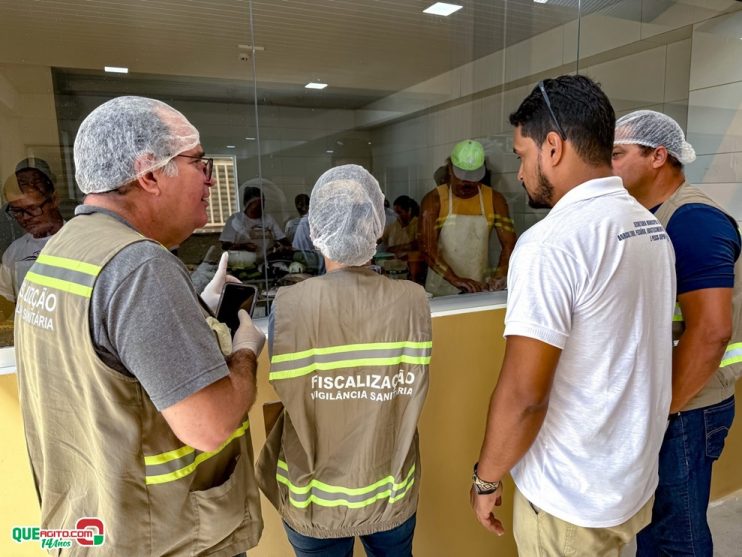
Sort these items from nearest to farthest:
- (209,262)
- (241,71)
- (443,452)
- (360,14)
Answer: (443,452)
(209,262)
(360,14)
(241,71)

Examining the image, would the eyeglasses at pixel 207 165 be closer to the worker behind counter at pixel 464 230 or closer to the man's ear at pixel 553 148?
the man's ear at pixel 553 148

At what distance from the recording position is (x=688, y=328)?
1097 mm

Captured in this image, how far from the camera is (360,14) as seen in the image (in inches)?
123

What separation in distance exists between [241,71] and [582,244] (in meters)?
3.36

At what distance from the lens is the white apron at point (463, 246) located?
212cm

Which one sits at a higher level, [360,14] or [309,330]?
[360,14]

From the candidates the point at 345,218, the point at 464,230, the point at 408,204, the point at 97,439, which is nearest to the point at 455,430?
the point at 345,218

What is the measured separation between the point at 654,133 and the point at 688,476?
0.94 m

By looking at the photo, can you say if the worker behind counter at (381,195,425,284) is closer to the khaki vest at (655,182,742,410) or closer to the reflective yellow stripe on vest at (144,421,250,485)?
the khaki vest at (655,182,742,410)

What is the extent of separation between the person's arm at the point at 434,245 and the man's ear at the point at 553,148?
1010 mm

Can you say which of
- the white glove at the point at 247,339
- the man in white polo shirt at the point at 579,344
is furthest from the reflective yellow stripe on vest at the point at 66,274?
the man in white polo shirt at the point at 579,344

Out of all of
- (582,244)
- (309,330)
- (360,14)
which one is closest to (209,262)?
(309,330)

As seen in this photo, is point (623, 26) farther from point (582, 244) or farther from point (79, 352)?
point (79, 352)

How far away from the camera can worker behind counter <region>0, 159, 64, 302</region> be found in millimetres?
1442
